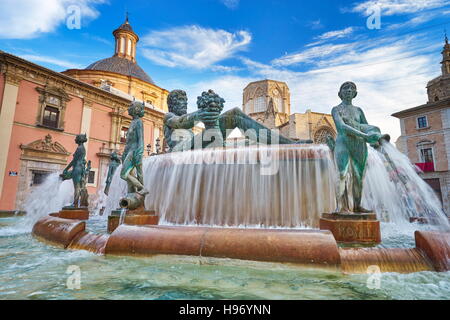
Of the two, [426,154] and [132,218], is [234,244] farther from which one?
[426,154]

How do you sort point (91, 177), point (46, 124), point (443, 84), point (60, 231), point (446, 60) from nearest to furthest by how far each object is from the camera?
point (60, 231) → point (46, 124) → point (91, 177) → point (443, 84) → point (446, 60)

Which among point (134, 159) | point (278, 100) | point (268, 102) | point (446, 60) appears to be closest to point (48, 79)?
point (134, 159)

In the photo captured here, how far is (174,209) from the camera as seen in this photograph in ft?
16.0

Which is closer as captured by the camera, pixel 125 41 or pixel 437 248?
pixel 437 248

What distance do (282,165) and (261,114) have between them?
51.8m

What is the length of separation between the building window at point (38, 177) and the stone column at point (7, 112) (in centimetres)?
168

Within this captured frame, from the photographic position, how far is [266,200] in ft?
14.5

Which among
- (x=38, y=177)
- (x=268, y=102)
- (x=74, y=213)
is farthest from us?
(x=268, y=102)

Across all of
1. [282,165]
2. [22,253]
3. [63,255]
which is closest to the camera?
[63,255]

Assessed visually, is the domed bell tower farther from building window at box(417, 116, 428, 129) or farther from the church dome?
building window at box(417, 116, 428, 129)

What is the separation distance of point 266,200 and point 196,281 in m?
2.64

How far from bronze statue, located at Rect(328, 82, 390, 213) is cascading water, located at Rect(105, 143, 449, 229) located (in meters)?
0.63

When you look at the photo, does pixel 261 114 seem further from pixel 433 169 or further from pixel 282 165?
pixel 282 165
